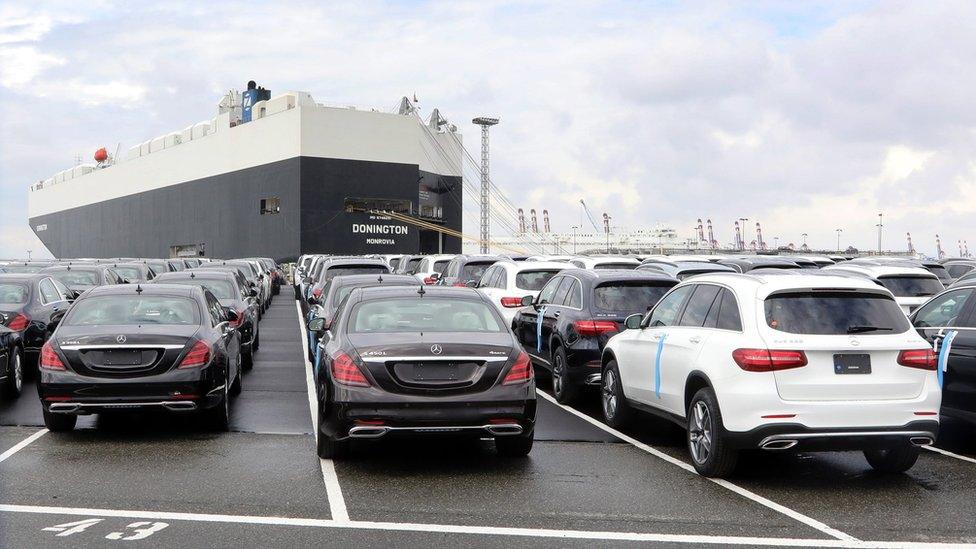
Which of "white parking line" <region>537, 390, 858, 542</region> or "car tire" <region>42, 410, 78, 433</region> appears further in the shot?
"car tire" <region>42, 410, 78, 433</region>

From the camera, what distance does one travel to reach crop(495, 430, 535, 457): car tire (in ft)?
26.0

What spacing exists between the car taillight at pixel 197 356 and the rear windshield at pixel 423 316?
170 centimetres

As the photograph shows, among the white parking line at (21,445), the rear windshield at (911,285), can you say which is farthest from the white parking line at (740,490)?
the rear windshield at (911,285)

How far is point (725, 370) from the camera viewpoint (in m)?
7.03

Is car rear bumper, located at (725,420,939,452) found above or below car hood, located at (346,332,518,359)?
below

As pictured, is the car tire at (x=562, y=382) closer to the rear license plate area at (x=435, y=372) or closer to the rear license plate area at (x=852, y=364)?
the rear license plate area at (x=435, y=372)

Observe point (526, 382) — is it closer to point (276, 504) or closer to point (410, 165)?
point (276, 504)

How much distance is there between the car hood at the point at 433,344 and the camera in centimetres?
722

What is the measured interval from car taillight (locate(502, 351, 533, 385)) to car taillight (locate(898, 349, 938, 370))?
2715 millimetres

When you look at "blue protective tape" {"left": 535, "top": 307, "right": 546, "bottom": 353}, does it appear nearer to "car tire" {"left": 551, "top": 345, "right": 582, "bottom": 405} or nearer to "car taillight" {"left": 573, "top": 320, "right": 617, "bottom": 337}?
"car tire" {"left": 551, "top": 345, "right": 582, "bottom": 405}

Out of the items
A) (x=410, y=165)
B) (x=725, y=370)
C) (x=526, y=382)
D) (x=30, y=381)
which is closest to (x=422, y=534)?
(x=526, y=382)

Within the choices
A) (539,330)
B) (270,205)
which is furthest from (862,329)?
(270,205)

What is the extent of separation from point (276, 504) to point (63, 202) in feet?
355

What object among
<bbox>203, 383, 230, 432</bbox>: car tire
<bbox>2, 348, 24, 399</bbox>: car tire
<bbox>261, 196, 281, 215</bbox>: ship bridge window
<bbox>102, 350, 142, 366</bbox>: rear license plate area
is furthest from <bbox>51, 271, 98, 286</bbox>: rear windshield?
<bbox>261, 196, 281, 215</bbox>: ship bridge window
